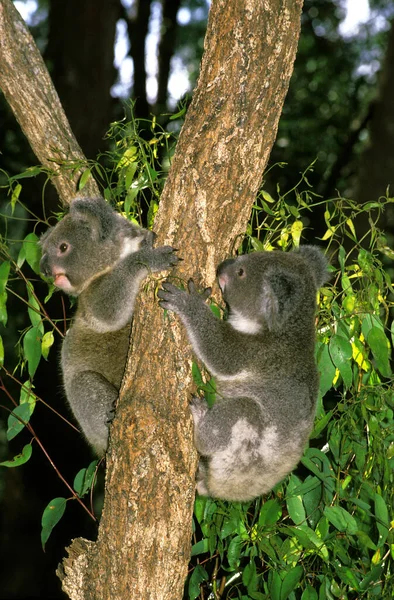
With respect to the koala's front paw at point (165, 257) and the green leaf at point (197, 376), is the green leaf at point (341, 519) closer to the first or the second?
the green leaf at point (197, 376)

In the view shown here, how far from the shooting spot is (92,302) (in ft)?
11.5

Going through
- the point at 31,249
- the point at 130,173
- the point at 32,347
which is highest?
the point at 130,173

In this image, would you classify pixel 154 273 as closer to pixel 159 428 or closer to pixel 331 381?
pixel 159 428

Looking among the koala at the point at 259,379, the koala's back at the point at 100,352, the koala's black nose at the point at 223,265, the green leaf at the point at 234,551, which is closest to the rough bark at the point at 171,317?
the koala's black nose at the point at 223,265

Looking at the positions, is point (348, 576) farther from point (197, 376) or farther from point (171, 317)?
point (171, 317)

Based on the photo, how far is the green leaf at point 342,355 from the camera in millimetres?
2960

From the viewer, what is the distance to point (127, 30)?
11.2 metres

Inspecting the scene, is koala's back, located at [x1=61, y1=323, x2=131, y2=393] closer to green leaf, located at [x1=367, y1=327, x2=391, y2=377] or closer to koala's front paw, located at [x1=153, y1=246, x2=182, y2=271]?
koala's front paw, located at [x1=153, y1=246, x2=182, y2=271]

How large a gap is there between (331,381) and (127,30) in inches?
373

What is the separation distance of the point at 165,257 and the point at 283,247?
98cm

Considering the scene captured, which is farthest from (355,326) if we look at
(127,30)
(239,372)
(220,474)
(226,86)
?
(127,30)

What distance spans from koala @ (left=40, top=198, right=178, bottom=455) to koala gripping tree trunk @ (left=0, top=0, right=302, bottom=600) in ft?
2.55

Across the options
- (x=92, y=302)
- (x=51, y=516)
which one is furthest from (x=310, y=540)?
(x=92, y=302)

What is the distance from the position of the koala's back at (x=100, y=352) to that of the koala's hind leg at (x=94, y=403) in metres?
0.05
